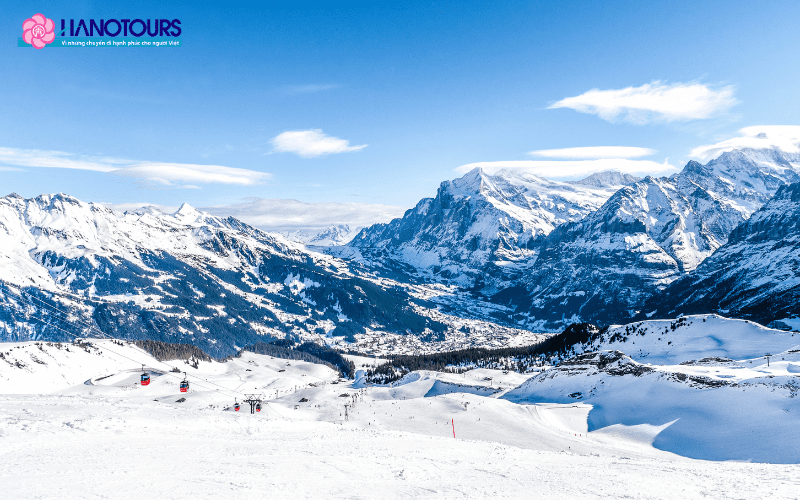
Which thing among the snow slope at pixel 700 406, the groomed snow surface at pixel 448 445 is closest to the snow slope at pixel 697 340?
the snow slope at pixel 700 406

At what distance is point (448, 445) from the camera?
50656 mm

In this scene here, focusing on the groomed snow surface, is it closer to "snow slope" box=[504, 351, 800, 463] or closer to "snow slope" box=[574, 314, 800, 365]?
"snow slope" box=[504, 351, 800, 463]

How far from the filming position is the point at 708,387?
271ft

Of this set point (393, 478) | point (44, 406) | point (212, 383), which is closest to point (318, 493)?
point (393, 478)

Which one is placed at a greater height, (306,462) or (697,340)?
(306,462)

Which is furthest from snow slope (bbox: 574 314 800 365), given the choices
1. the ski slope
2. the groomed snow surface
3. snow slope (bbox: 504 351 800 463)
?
the ski slope

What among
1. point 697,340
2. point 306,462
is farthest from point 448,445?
point 697,340

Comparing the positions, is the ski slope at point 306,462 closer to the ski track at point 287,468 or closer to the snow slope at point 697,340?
the ski track at point 287,468

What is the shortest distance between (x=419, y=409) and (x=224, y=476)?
70.8 meters

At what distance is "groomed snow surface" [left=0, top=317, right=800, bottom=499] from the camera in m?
29.7

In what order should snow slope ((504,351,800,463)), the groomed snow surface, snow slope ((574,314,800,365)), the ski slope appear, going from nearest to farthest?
the ski slope, the groomed snow surface, snow slope ((504,351,800,463)), snow slope ((574,314,800,365))

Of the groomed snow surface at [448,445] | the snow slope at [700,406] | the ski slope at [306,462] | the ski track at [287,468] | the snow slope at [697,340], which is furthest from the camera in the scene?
the snow slope at [697,340]

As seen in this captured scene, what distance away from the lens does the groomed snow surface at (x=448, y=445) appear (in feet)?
97.4

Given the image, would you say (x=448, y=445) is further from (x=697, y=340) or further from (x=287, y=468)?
(x=697, y=340)
